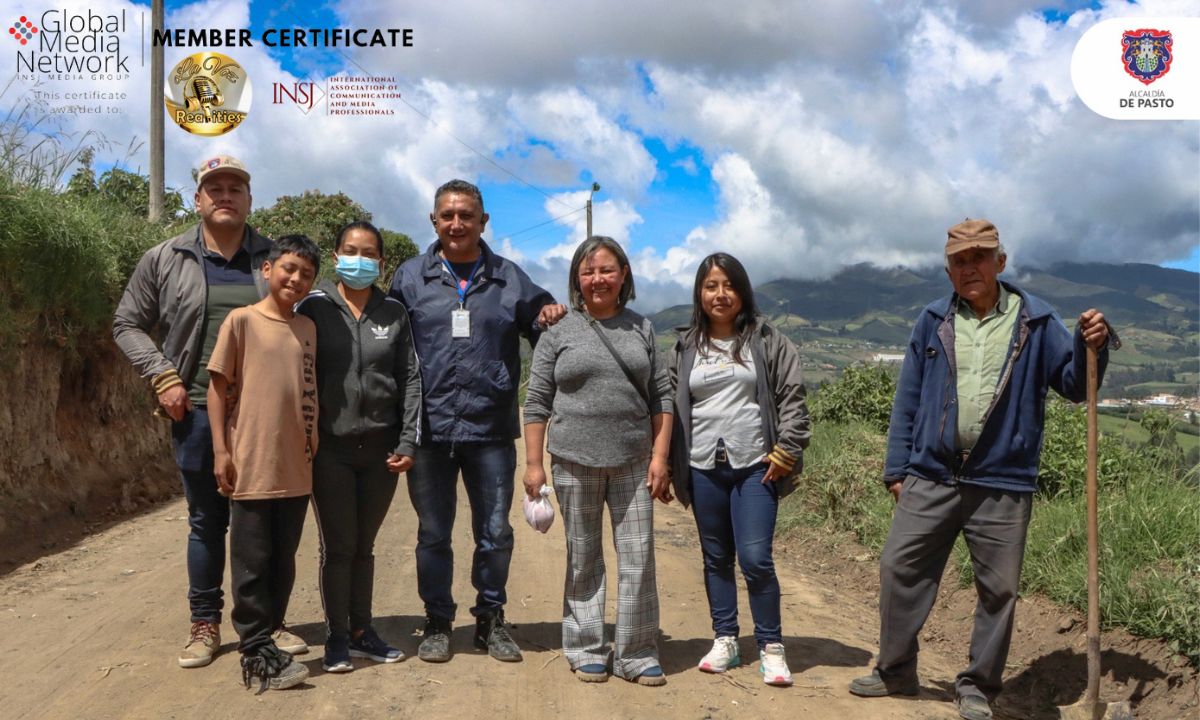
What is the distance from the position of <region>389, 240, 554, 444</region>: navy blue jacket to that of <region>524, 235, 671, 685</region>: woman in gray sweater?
0.70 feet

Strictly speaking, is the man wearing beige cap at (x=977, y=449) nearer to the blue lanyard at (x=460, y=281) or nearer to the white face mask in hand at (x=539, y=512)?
the white face mask in hand at (x=539, y=512)

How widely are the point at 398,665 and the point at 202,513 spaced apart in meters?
1.20

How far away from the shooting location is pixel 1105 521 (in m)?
5.41

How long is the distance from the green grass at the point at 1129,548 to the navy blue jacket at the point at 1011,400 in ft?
3.67

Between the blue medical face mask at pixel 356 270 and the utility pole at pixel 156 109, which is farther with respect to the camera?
the utility pole at pixel 156 109

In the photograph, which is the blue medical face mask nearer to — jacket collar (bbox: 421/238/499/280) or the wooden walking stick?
jacket collar (bbox: 421/238/499/280)

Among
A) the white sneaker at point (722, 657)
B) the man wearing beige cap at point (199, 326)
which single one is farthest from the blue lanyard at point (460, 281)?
the white sneaker at point (722, 657)

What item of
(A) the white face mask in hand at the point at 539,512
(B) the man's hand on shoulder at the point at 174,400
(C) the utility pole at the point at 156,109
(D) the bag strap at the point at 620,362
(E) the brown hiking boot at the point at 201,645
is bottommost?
(E) the brown hiking boot at the point at 201,645

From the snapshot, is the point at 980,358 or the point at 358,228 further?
the point at 358,228

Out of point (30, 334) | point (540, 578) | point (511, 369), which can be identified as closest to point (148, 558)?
point (30, 334)

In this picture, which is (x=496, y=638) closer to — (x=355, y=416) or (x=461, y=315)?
(x=355, y=416)

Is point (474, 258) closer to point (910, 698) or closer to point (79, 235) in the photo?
point (910, 698)

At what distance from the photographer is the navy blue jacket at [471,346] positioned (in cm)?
458

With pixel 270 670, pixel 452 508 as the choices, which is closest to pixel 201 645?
pixel 270 670
